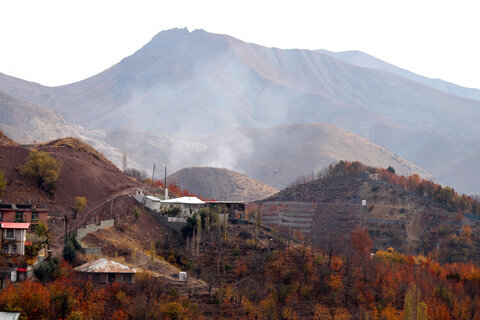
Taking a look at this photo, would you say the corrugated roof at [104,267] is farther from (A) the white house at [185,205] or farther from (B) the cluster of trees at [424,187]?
(B) the cluster of trees at [424,187]

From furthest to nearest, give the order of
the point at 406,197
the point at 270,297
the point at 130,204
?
1. the point at 406,197
2. the point at 130,204
3. the point at 270,297

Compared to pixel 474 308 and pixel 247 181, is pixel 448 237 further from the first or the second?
pixel 247 181

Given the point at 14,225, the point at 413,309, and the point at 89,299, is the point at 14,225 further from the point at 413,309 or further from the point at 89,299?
the point at 413,309

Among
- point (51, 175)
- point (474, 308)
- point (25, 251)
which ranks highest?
point (51, 175)

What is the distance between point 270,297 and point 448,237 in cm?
3759

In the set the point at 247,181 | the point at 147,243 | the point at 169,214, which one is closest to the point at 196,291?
the point at 147,243

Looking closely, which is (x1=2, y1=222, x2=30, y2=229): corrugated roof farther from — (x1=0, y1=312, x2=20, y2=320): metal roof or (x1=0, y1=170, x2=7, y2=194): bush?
(x1=0, y1=170, x2=7, y2=194): bush

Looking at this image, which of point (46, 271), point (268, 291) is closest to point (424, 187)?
point (268, 291)

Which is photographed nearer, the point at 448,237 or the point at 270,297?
the point at 270,297

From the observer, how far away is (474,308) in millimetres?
54094

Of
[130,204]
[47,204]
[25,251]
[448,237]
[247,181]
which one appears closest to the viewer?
[25,251]

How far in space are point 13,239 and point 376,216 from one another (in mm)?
54382

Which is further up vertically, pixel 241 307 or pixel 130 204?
pixel 130 204

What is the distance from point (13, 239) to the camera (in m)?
47.6
